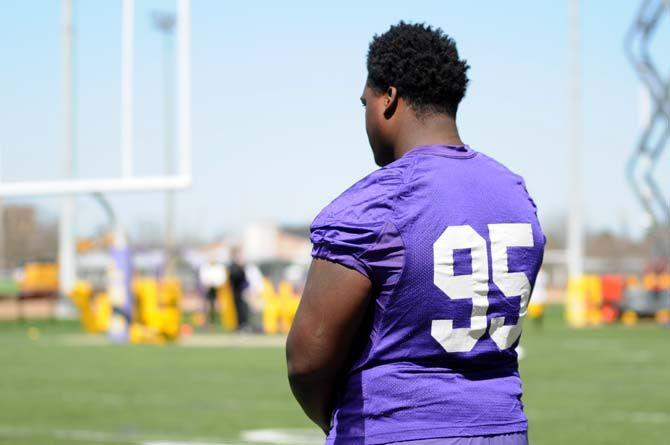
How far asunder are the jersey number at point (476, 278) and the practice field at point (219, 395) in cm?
517

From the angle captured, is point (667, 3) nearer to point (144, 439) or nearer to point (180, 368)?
point (180, 368)

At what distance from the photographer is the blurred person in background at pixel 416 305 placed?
2727 millimetres

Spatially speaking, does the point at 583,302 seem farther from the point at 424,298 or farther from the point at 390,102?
the point at 424,298

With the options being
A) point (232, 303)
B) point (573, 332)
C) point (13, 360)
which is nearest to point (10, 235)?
point (232, 303)

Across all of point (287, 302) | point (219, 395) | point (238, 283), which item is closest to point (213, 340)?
point (238, 283)

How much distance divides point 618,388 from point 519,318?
9048 millimetres

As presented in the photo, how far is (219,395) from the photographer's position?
437 inches

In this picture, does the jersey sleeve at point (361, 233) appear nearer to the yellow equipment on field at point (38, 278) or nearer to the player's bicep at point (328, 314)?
the player's bicep at point (328, 314)

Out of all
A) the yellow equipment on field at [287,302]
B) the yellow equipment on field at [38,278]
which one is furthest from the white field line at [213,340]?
the yellow equipment on field at [38,278]

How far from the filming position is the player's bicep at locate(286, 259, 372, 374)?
107 inches

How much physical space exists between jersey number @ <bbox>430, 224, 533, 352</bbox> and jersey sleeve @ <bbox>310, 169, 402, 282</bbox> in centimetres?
12

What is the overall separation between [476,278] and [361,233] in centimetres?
31

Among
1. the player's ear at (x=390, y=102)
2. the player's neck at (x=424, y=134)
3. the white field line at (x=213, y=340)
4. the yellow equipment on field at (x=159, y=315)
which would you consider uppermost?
the player's ear at (x=390, y=102)

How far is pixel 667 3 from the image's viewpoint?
81.6 feet
